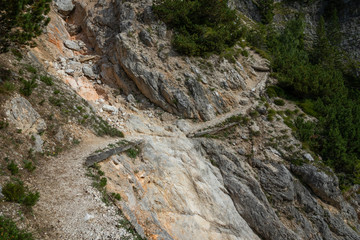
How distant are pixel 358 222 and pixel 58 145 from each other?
27434mm

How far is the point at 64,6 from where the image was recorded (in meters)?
29.4

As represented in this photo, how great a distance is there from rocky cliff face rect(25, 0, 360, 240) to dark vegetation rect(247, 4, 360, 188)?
5.79 ft

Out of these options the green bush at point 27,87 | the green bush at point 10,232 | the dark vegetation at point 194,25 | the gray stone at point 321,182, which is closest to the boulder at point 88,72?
the green bush at point 27,87

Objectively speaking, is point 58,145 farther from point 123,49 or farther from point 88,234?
point 123,49

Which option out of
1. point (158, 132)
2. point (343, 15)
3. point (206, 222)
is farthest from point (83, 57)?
point (343, 15)

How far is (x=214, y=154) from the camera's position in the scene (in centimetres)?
2103

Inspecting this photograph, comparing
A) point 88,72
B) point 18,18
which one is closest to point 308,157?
point 88,72

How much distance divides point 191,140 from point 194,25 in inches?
586

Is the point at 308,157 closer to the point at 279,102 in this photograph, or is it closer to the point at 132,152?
the point at 279,102

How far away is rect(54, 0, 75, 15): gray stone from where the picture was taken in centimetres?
2917

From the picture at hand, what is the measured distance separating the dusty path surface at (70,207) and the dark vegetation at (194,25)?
737 inches

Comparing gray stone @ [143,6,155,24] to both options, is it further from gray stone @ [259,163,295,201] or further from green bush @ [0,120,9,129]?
gray stone @ [259,163,295,201]

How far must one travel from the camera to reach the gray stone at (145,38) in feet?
83.5

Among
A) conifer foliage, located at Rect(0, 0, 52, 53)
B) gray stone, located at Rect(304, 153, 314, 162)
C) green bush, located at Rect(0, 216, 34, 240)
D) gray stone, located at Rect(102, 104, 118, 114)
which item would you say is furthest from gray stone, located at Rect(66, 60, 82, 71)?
gray stone, located at Rect(304, 153, 314, 162)
